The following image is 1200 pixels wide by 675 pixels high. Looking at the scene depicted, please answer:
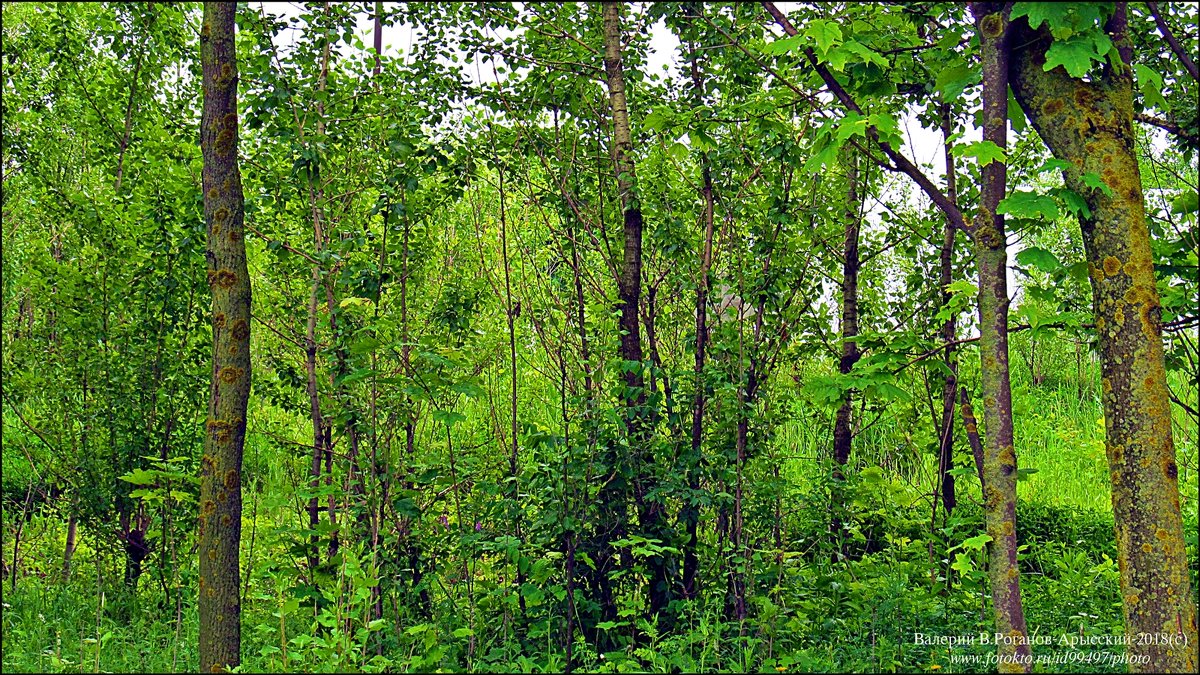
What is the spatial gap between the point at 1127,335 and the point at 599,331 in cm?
294

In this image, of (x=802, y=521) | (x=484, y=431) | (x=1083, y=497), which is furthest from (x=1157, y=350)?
(x=1083, y=497)

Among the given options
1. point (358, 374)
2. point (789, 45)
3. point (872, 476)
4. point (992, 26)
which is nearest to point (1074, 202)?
point (992, 26)

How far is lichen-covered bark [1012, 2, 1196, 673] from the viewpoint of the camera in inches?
158

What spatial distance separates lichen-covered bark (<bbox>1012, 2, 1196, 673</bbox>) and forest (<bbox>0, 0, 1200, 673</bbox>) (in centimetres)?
2

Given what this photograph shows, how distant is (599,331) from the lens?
601cm

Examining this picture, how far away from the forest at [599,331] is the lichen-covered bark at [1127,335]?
0.02 meters

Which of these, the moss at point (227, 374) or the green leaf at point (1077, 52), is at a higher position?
the green leaf at point (1077, 52)

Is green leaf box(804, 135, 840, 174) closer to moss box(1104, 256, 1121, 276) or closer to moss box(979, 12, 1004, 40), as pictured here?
moss box(979, 12, 1004, 40)

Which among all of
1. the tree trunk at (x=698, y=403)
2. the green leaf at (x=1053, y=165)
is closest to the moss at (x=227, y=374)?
the tree trunk at (x=698, y=403)

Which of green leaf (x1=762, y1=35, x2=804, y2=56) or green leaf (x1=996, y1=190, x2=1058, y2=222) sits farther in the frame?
green leaf (x1=762, y1=35, x2=804, y2=56)

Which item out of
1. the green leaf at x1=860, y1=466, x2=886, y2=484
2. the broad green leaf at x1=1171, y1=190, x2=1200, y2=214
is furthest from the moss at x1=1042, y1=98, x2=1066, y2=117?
the green leaf at x1=860, y1=466, x2=886, y2=484

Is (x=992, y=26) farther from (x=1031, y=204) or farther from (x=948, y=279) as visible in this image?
(x=948, y=279)

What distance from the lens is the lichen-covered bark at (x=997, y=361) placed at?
3.98m

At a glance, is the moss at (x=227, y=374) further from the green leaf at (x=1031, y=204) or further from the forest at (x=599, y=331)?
the green leaf at (x=1031, y=204)
